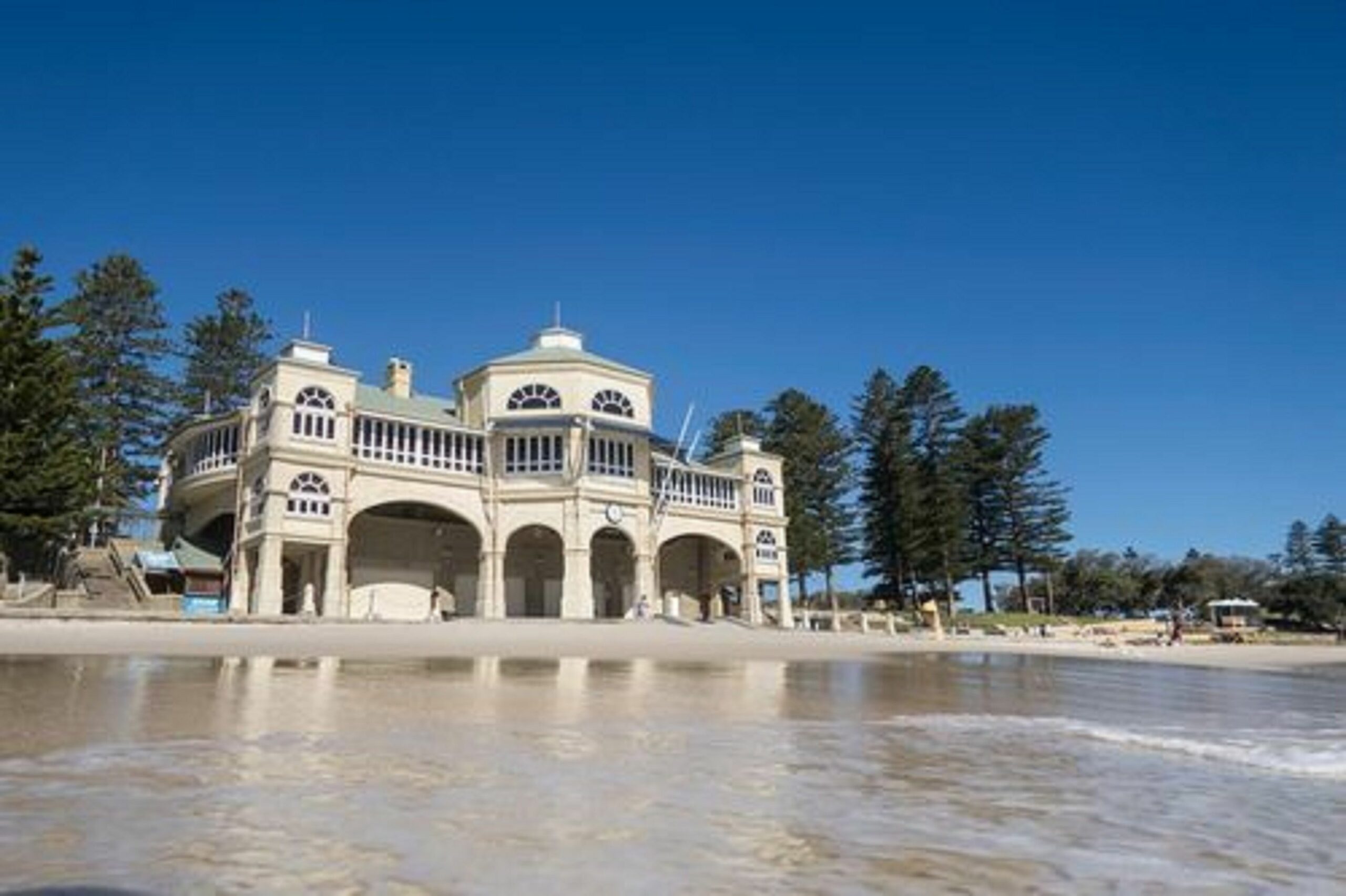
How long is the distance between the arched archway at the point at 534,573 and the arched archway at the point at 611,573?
203cm

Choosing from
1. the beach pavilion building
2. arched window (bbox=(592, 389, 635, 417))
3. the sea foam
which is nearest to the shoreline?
the beach pavilion building

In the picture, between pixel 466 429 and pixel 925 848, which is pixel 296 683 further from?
pixel 466 429

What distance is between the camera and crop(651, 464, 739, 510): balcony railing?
45188mm

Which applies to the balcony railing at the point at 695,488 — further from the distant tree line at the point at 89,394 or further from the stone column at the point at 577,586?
the distant tree line at the point at 89,394

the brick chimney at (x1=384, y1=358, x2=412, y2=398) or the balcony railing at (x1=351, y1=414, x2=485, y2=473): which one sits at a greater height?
the brick chimney at (x1=384, y1=358, x2=412, y2=398)

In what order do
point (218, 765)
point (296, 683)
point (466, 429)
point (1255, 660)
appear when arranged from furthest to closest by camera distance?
point (466, 429), point (1255, 660), point (296, 683), point (218, 765)

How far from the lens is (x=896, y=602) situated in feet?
205

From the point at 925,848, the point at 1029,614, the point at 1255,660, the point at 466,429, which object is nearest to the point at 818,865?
the point at 925,848

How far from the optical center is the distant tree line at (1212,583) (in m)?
70.7

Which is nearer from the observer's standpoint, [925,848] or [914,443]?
[925,848]

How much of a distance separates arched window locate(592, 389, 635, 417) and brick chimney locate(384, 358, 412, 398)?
10.5 metres

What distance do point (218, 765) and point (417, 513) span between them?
37.0m

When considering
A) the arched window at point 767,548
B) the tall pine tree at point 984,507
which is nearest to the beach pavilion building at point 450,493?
the arched window at point 767,548

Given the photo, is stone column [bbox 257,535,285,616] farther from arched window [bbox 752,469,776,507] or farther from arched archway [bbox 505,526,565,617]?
arched window [bbox 752,469,776,507]
